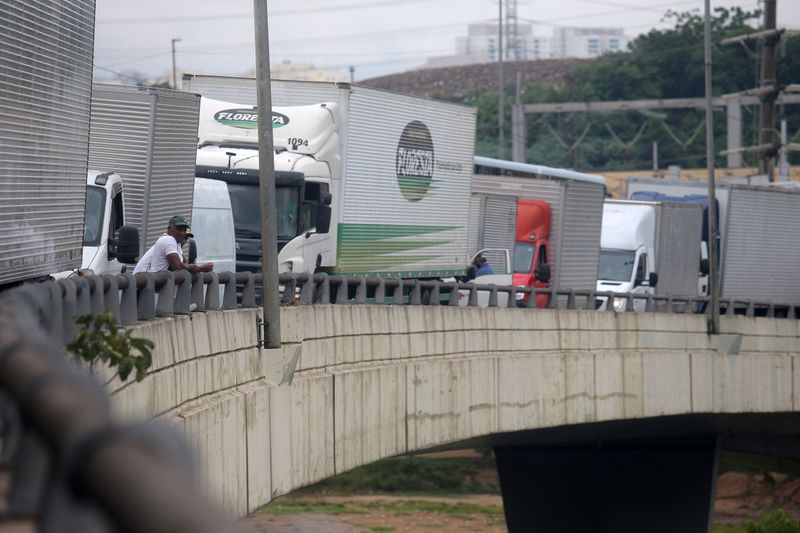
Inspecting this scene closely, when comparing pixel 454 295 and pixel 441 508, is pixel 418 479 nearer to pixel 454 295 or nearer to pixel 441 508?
pixel 441 508

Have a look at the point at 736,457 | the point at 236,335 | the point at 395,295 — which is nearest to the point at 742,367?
the point at 395,295

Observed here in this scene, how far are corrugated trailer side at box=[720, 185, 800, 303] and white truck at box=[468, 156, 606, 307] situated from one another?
5.66 m

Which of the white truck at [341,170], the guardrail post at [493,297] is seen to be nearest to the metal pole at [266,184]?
the white truck at [341,170]

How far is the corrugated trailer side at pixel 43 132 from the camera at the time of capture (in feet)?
33.8

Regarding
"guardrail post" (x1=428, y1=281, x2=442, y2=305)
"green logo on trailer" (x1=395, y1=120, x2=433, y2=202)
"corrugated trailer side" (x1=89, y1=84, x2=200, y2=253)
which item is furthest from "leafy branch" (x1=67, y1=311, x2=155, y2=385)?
"green logo on trailer" (x1=395, y1=120, x2=433, y2=202)

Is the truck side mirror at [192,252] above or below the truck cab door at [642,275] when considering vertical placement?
above

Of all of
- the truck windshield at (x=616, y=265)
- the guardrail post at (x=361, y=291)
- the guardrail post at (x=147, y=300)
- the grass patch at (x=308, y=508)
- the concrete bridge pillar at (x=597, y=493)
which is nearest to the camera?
the guardrail post at (x=147, y=300)

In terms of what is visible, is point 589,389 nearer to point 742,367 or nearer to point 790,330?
point 742,367

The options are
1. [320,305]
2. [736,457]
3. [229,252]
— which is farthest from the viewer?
[736,457]

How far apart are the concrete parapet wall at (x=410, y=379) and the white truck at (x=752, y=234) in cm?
785

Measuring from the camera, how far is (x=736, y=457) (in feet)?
166

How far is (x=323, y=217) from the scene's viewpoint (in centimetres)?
2275

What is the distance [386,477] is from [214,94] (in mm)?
31086

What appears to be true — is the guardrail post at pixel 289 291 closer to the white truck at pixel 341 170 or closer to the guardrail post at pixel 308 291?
the guardrail post at pixel 308 291
